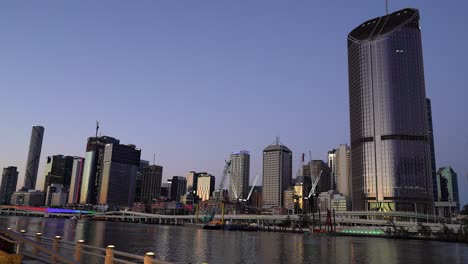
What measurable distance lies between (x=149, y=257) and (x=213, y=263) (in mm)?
52891

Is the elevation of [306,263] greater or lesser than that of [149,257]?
lesser

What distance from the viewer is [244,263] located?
66.8m

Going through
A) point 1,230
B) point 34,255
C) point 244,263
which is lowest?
point 244,263

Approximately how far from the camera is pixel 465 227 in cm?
19088

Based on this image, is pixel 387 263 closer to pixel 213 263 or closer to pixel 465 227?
pixel 213 263

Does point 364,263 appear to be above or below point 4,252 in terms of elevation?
below

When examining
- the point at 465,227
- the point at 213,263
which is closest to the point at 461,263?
the point at 213,263

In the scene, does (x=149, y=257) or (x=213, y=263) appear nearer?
(x=149, y=257)

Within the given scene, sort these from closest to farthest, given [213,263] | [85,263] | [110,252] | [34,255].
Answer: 1. [110,252]
2. [34,255]
3. [85,263]
4. [213,263]

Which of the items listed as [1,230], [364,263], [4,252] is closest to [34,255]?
[1,230]

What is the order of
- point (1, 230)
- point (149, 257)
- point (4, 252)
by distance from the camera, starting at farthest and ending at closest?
point (1, 230) → point (4, 252) → point (149, 257)

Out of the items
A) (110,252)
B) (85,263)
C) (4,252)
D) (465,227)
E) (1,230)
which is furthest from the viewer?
(465,227)

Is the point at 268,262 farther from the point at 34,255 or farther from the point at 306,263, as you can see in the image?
the point at 34,255

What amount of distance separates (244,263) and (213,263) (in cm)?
556
